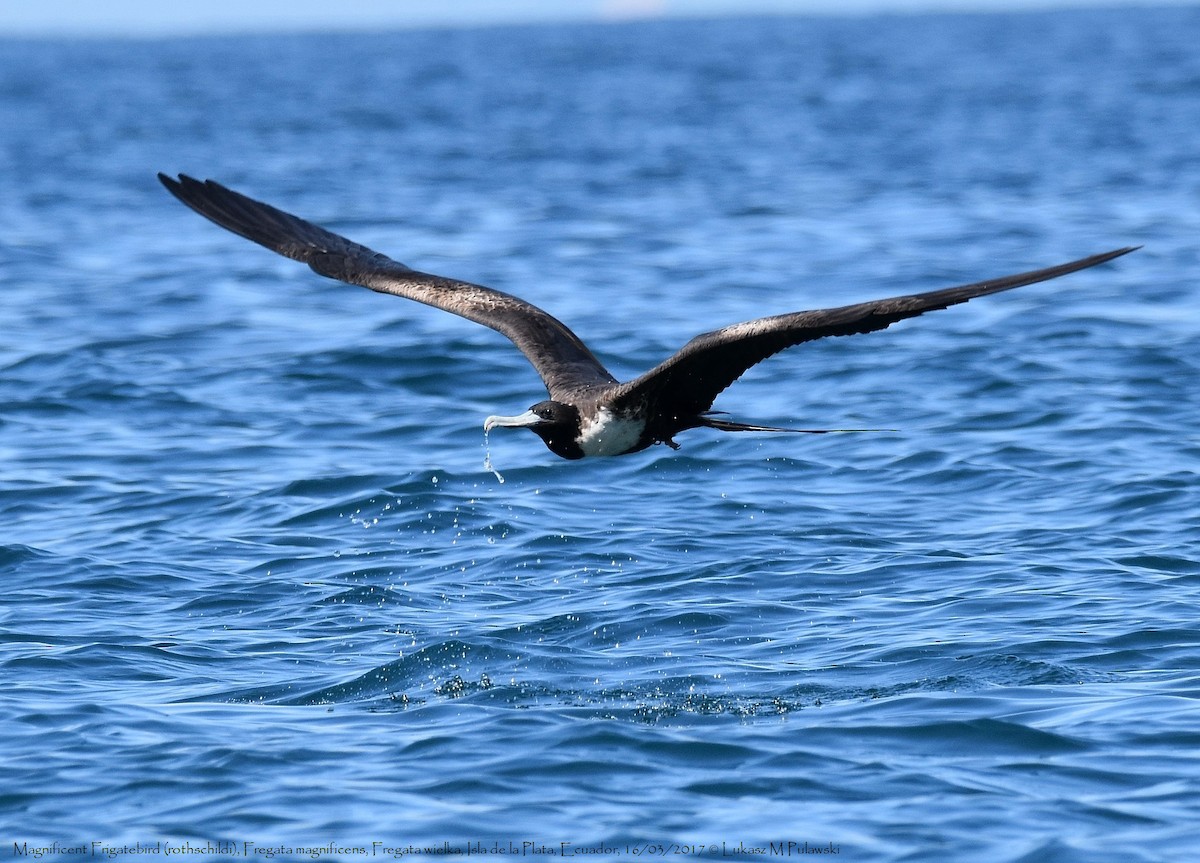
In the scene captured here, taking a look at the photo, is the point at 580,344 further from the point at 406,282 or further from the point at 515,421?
the point at 515,421

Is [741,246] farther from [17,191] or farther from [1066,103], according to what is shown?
[1066,103]

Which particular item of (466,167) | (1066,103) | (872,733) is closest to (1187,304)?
(872,733)

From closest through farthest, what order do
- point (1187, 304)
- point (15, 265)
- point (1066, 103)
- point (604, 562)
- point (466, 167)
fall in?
point (604, 562), point (1187, 304), point (15, 265), point (466, 167), point (1066, 103)

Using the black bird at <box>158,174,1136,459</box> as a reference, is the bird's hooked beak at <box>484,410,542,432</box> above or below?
below

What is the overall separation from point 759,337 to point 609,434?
1.53 m

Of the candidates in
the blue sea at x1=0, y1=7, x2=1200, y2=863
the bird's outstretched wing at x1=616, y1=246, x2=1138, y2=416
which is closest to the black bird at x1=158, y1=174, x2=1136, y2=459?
the bird's outstretched wing at x1=616, y1=246, x2=1138, y2=416

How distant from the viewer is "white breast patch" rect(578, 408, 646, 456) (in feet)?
27.3

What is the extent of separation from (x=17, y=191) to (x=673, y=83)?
34.5 meters

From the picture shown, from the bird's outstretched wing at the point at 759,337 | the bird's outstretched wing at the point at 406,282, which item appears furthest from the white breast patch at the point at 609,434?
the bird's outstretched wing at the point at 406,282

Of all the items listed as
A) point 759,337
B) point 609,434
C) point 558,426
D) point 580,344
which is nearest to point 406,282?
point 580,344

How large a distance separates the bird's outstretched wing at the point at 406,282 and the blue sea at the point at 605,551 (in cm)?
123

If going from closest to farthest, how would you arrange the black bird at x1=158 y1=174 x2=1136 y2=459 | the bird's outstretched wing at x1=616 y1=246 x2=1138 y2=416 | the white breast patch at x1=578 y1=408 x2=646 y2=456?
the bird's outstretched wing at x1=616 y1=246 x2=1138 y2=416 < the black bird at x1=158 y1=174 x2=1136 y2=459 < the white breast patch at x1=578 y1=408 x2=646 y2=456

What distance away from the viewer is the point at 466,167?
30.2m

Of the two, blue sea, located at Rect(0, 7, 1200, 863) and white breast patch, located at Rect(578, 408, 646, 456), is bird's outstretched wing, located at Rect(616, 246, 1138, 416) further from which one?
blue sea, located at Rect(0, 7, 1200, 863)
